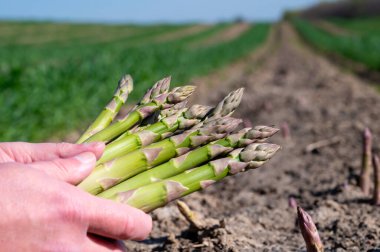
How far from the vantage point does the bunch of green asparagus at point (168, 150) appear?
2.53 metres

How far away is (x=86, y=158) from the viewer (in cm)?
244

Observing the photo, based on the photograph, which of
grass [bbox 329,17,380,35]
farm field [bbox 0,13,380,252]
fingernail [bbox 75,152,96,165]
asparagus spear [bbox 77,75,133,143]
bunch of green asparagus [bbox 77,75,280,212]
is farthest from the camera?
grass [bbox 329,17,380,35]

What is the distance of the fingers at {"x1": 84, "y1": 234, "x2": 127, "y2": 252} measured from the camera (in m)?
2.21

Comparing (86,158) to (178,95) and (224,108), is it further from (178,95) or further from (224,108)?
(224,108)

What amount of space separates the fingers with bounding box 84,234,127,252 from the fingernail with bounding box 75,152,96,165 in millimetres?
327

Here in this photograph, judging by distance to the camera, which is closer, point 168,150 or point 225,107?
point 168,150

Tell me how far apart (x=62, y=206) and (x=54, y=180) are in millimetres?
119

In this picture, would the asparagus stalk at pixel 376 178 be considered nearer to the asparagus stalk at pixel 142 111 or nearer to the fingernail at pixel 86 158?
the asparagus stalk at pixel 142 111

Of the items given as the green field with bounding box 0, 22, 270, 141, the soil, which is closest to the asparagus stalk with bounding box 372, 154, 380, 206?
the soil

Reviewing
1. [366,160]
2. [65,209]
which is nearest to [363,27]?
[366,160]

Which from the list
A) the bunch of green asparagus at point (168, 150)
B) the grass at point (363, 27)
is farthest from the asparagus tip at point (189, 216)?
the grass at point (363, 27)

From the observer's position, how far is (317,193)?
4816 mm

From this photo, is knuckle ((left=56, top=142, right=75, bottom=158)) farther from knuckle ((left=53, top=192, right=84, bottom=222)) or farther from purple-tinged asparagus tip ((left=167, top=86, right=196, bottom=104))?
purple-tinged asparagus tip ((left=167, top=86, right=196, bottom=104))

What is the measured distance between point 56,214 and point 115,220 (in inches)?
9.9
